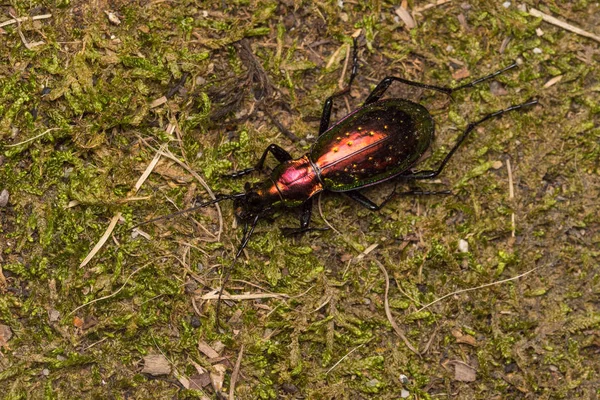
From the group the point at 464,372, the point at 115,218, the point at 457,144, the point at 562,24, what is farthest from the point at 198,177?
the point at 562,24

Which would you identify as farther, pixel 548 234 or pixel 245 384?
pixel 548 234

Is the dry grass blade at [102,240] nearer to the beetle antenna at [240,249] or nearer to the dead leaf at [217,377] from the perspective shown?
the beetle antenna at [240,249]

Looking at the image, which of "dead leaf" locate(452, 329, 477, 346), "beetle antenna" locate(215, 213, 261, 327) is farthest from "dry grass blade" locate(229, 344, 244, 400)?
"dead leaf" locate(452, 329, 477, 346)

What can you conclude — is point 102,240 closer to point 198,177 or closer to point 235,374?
point 198,177

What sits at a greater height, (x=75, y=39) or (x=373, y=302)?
(x=75, y=39)

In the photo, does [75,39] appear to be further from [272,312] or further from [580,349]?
[580,349]

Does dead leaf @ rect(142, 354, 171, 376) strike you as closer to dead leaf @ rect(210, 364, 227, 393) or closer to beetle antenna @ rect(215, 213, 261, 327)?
dead leaf @ rect(210, 364, 227, 393)

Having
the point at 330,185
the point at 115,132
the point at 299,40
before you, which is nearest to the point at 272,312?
the point at 330,185

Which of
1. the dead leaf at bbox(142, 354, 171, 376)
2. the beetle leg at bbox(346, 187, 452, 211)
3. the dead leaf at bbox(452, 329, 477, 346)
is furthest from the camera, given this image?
the dead leaf at bbox(452, 329, 477, 346)
